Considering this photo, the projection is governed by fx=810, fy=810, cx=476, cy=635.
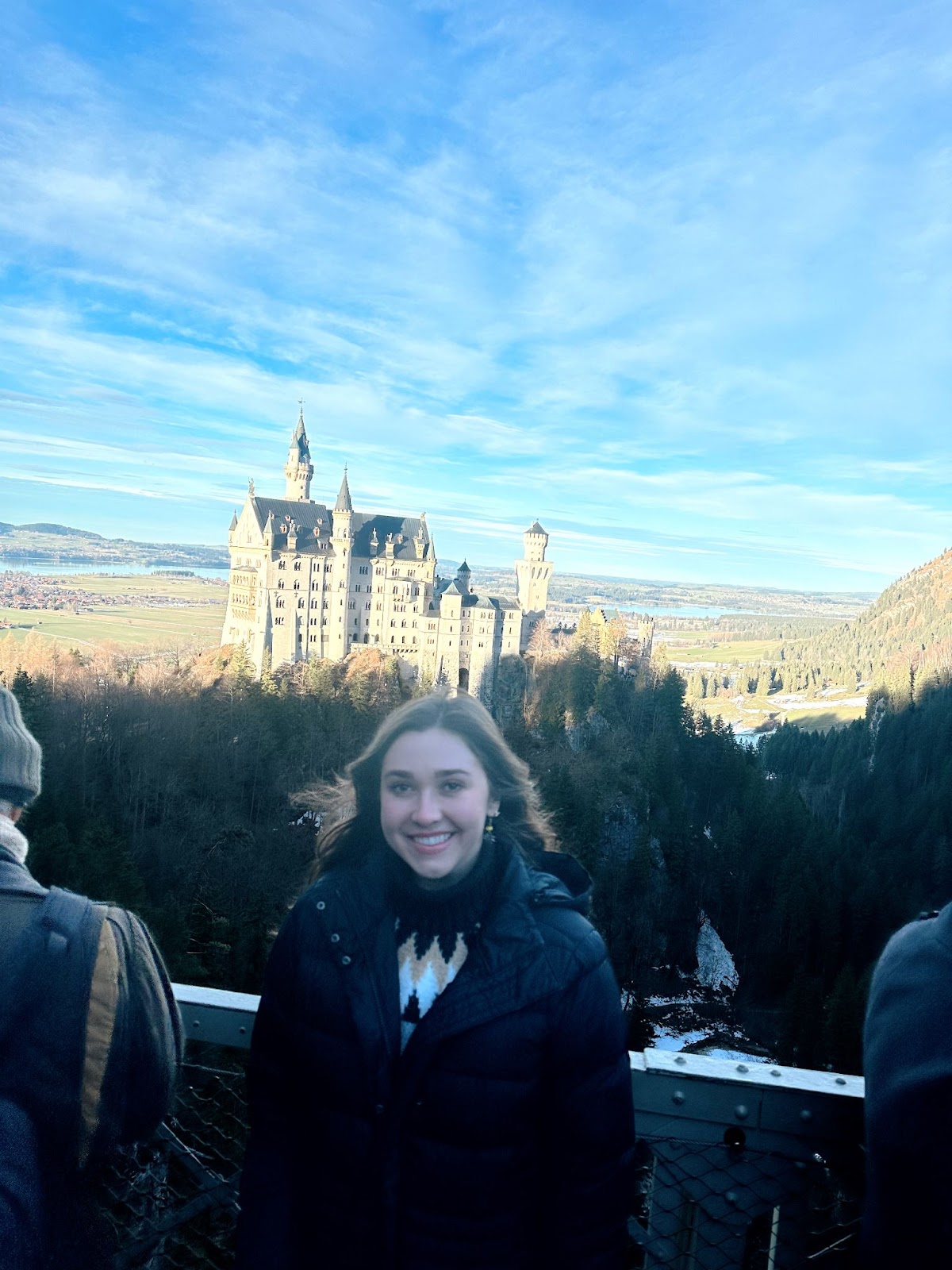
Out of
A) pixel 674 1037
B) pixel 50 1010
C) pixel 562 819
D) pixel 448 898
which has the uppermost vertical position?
pixel 448 898

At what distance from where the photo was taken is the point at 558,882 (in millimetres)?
2420

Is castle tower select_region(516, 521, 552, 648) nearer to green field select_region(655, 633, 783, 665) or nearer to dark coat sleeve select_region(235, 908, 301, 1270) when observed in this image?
dark coat sleeve select_region(235, 908, 301, 1270)

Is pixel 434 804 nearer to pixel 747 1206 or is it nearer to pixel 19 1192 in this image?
pixel 19 1192

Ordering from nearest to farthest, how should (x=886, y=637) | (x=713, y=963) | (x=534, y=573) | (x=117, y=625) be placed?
(x=117, y=625) < (x=713, y=963) < (x=534, y=573) < (x=886, y=637)

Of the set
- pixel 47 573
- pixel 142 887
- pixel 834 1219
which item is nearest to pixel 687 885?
pixel 142 887

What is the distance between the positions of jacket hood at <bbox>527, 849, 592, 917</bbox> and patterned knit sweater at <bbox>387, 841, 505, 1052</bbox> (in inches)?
5.3

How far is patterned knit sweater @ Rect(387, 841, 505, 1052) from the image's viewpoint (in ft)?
7.43

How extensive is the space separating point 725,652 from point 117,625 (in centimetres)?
11006

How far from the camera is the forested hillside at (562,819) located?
21.9 m

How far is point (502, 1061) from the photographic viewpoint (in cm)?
214

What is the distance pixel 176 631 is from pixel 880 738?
47.9 metres

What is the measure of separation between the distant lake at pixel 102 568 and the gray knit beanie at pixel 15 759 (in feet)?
98.9

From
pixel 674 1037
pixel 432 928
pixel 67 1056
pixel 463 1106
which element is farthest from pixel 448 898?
pixel 674 1037

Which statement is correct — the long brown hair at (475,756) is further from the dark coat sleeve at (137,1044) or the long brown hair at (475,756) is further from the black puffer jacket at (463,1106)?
the dark coat sleeve at (137,1044)
